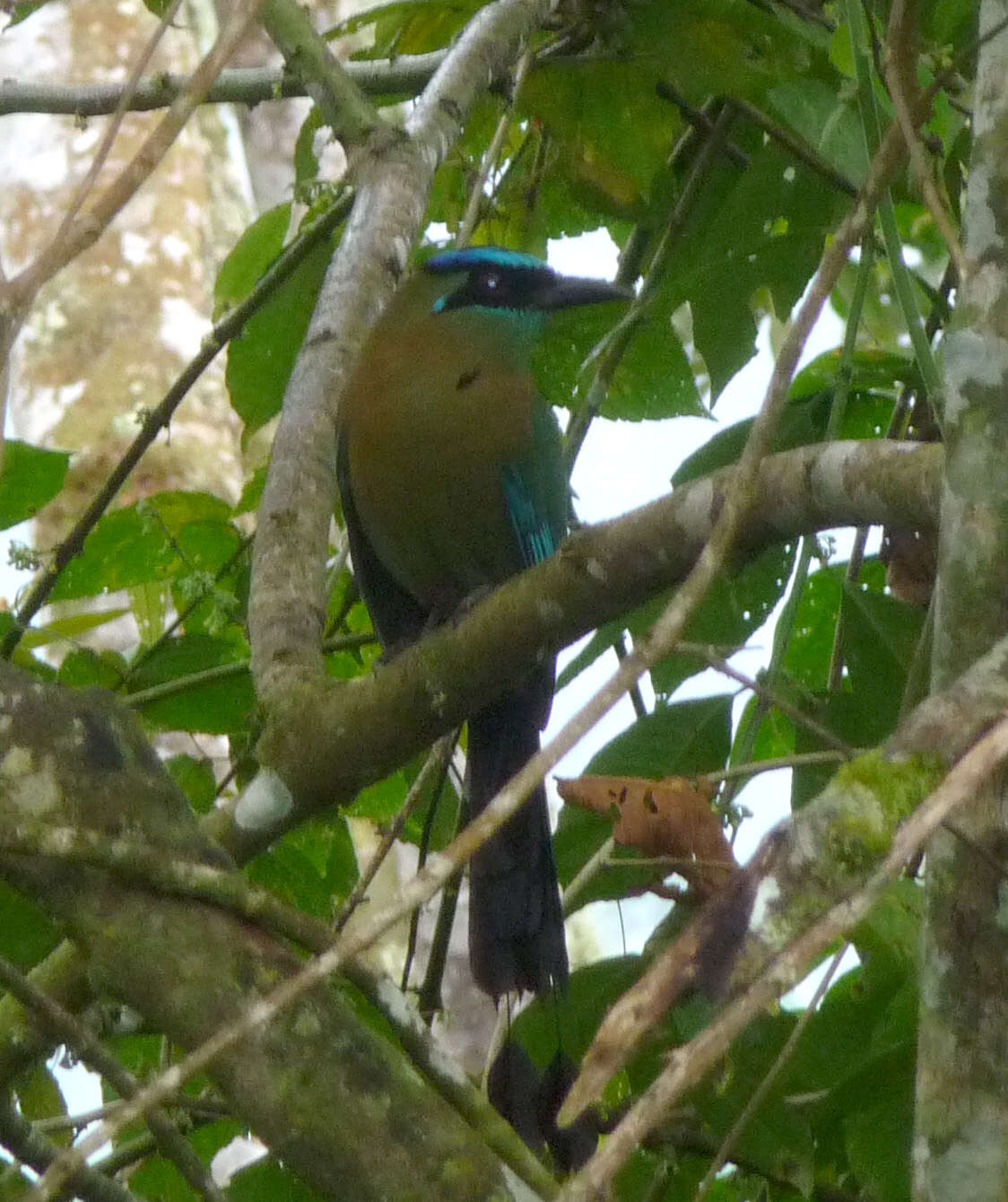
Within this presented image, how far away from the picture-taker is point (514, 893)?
2.85 meters

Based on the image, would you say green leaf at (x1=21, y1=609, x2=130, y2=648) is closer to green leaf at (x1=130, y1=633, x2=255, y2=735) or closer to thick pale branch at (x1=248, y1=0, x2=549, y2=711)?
green leaf at (x1=130, y1=633, x2=255, y2=735)

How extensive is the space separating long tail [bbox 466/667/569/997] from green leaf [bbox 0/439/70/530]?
0.97m

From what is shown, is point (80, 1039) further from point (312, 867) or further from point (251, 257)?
point (251, 257)

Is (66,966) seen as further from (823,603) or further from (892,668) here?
(823,603)

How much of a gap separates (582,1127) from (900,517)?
97cm

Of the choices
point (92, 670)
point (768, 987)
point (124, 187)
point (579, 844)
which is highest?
point (124, 187)

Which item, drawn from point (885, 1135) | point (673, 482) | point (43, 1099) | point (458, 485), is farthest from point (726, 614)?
point (43, 1099)

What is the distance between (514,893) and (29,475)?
108 centimetres

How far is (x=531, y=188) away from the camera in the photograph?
356cm

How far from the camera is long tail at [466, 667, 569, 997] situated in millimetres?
2746

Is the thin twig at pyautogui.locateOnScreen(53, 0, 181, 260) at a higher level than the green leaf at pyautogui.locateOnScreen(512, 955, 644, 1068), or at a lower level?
higher

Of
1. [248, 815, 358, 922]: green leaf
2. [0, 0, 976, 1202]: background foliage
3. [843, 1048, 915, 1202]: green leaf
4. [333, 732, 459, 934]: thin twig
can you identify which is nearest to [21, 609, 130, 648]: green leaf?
[0, 0, 976, 1202]: background foliage

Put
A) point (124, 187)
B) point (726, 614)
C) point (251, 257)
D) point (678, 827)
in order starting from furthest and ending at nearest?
point (251, 257) < point (726, 614) < point (678, 827) < point (124, 187)

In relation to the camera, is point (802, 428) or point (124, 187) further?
point (802, 428)
